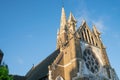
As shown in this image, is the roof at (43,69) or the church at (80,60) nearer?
the church at (80,60)

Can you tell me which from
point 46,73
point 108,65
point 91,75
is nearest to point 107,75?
point 108,65

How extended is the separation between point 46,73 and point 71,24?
32.9ft

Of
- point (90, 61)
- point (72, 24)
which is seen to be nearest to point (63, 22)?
point (72, 24)

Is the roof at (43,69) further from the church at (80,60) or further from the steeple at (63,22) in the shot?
the steeple at (63,22)

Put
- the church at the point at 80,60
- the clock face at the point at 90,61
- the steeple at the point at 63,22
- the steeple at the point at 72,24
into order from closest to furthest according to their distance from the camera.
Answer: the church at the point at 80,60 < the clock face at the point at 90,61 < the steeple at the point at 72,24 < the steeple at the point at 63,22

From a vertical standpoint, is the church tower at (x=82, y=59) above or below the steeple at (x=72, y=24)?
below

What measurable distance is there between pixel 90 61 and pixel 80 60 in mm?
3176

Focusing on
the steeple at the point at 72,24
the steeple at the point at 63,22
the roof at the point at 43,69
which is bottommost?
the roof at the point at 43,69

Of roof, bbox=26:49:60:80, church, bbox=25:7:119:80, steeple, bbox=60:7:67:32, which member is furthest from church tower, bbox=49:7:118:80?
steeple, bbox=60:7:67:32

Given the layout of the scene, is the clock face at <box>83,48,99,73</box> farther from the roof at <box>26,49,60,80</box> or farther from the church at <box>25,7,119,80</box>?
the roof at <box>26,49,60,80</box>

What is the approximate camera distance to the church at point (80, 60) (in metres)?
27.4

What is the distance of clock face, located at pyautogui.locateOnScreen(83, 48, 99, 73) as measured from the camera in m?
30.0

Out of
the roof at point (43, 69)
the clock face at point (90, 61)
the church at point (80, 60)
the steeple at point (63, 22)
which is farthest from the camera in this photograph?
the steeple at point (63, 22)

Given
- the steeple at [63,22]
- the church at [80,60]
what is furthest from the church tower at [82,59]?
the steeple at [63,22]
